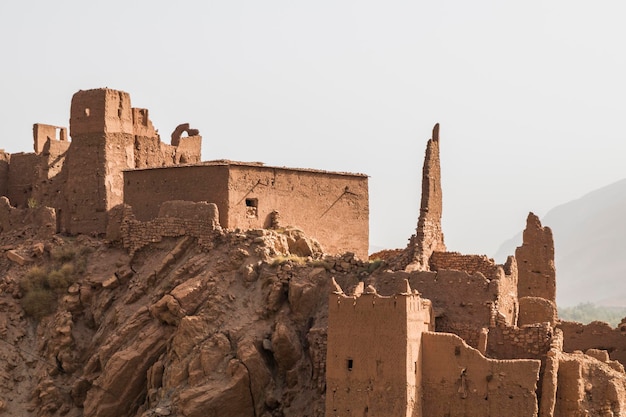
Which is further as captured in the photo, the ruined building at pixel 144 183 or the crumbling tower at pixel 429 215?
the ruined building at pixel 144 183

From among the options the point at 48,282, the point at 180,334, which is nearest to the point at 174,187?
the point at 48,282

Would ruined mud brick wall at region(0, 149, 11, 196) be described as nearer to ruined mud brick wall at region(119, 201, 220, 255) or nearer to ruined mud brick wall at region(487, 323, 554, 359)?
ruined mud brick wall at region(119, 201, 220, 255)

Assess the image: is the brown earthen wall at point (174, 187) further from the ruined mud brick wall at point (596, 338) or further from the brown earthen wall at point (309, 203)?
the ruined mud brick wall at point (596, 338)

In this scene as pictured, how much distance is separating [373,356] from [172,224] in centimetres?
1135

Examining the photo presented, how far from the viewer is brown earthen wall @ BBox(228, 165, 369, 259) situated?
4003 cm

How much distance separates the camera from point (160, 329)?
37.6 metres

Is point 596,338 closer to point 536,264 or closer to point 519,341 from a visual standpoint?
point 536,264

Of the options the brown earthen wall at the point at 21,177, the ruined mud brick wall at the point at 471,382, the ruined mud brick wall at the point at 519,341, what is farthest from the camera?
the brown earthen wall at the point at 21,177

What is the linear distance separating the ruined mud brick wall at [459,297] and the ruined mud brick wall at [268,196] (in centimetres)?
673

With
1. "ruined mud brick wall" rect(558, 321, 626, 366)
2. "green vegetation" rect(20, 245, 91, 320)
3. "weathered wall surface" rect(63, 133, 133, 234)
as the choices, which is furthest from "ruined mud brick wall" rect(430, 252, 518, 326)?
"weathered wall surface" rect(63, 133, 133, 234)

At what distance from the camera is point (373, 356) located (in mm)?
30781

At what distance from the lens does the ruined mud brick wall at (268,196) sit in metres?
40.0

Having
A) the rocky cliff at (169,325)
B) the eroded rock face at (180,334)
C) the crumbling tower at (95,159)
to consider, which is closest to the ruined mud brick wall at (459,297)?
the rocky cliff at (169,325)

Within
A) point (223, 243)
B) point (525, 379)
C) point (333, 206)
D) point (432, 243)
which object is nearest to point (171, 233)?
point (223, 243)
